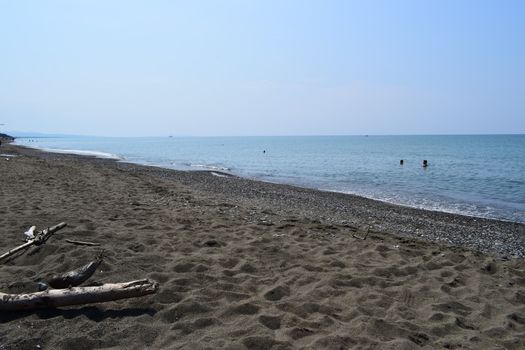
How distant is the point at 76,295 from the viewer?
466 centimetres

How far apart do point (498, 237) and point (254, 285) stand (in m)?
8.83

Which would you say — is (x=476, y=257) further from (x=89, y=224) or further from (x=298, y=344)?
(x=89, y=224)

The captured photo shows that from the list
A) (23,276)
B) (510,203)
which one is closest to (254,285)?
(23,276)

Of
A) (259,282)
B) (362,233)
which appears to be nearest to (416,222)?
(362,233)

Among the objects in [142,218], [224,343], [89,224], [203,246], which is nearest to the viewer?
[224,343]

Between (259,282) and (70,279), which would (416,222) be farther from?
(70,279)

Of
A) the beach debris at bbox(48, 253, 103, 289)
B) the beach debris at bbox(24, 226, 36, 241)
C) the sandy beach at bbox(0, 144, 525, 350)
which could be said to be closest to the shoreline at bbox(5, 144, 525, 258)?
the sandy beach at bbox(0, 144, 525, 350)

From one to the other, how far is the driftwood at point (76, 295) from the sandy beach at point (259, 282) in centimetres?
9

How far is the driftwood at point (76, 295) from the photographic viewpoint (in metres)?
4.49

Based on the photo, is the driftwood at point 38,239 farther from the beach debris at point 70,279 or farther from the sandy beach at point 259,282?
the beach debris at point 70,279

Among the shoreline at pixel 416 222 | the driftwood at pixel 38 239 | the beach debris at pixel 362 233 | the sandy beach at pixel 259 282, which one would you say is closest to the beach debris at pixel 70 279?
the sandy beach at pixel 259 282

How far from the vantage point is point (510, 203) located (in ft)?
61.2

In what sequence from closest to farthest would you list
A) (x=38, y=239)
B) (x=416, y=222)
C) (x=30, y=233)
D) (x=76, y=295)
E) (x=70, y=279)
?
1. (x=76, y=295)
2. (x=70, y=279)
3. (x=38, y=239)
4. (x=30, y=233)
5. (x=416, y=222)

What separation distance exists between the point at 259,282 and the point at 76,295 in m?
2.43
